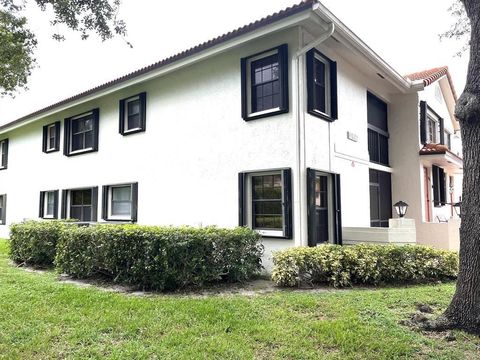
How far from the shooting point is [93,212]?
12703mm

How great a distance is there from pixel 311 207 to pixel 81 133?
387 inches

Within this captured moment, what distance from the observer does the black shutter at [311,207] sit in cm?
782

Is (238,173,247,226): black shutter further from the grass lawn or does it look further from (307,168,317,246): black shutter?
the grass lawn

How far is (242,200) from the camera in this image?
27.9 ft

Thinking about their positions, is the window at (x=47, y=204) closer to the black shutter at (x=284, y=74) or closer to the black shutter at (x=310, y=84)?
the black shutter at (x=284, y=74)

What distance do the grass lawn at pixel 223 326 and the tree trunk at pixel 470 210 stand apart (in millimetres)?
247

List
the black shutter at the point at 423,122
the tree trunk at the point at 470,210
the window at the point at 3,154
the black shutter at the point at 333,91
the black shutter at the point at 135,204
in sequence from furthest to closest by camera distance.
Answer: the window at the point at 3,154
the black shutter at the point at 423,122
the black shutter at the point at 135,204
the black shutter at the point at 333,91
the tree trunk at the point at 470,210

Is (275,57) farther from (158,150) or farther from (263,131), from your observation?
(158,150)

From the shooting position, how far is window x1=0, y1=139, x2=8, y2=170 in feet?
61.7

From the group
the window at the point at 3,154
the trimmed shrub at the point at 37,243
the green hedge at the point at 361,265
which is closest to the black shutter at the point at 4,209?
the window at the point at 3,154

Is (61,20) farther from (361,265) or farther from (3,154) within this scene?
(3,154)

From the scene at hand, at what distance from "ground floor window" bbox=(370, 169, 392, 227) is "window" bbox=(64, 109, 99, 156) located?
9243 millimetres

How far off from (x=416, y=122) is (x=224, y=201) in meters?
7.46

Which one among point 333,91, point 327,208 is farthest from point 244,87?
point 327,208
